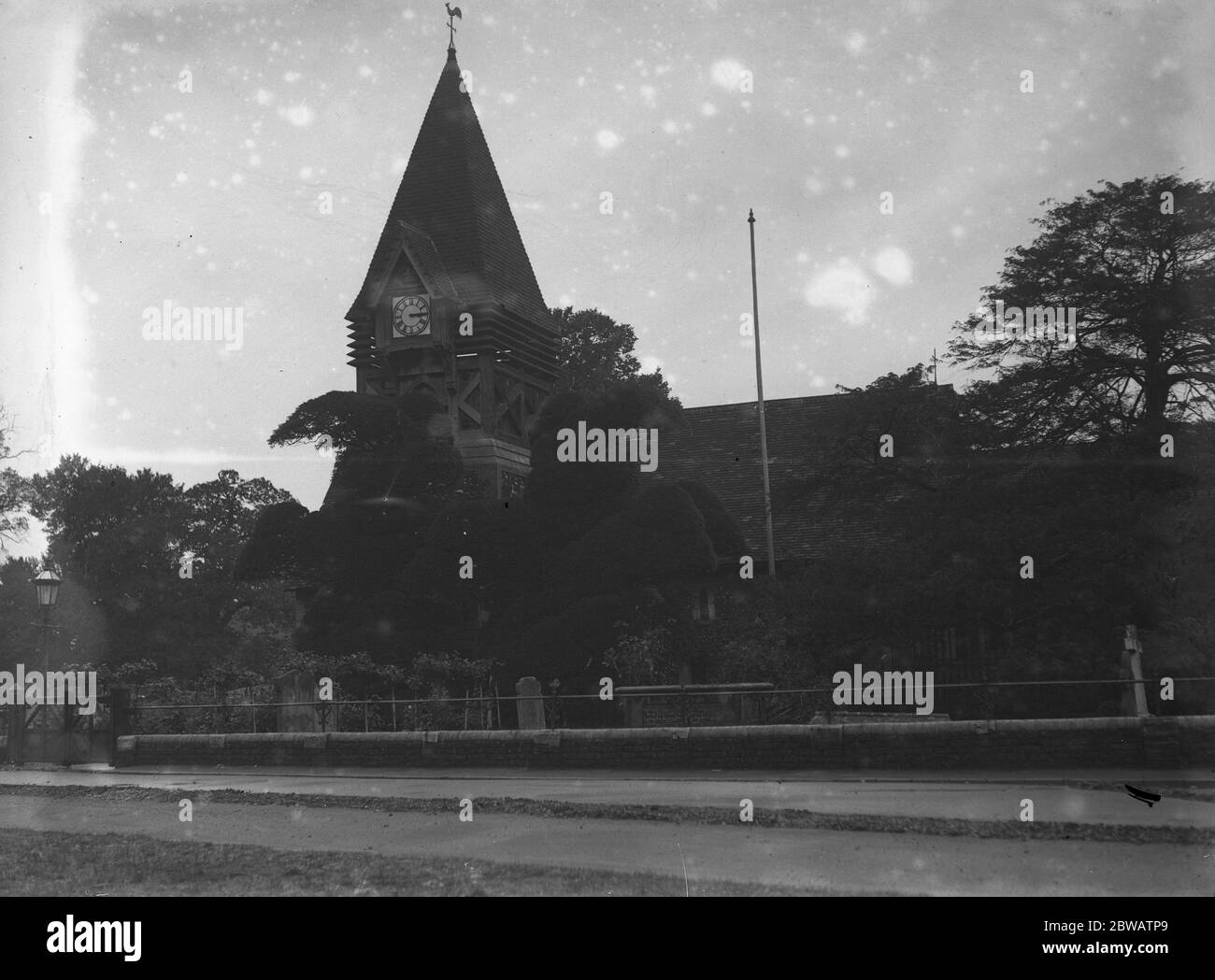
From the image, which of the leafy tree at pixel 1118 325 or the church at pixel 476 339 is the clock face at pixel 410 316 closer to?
the church at pixel 476 339

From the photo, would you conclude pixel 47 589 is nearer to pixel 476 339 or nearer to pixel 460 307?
pixel 476 339

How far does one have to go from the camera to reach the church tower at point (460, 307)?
43719 millimetres

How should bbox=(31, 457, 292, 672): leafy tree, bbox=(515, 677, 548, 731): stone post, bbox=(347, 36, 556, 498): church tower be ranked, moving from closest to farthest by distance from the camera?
bbox=(515, 677, 548, 731): stone post, bbox=(347, 36, 556, 498): church tower, bbox=(31, 457, 292, 672): leafy tree

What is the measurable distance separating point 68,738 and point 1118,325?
2269 cm

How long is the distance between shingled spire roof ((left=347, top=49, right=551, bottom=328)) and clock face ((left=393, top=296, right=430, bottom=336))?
4.04 feet

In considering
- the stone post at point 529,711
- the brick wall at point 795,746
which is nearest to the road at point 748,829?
the brick wall at point 795,746

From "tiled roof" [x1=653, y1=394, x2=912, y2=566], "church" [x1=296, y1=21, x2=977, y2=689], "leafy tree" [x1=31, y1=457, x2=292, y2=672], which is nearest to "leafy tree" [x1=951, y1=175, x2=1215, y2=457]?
"tiled roof" [x1=653, y1=394, x2=912, y2=566]

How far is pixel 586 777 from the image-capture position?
19.0 m

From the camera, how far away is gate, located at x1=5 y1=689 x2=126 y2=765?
27.9 m

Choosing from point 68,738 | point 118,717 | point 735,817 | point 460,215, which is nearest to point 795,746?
point 735,817

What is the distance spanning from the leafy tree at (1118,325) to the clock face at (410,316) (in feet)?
72.6

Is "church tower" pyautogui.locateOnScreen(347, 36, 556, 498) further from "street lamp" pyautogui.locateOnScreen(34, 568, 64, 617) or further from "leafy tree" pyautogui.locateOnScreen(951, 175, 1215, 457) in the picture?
"leafy tree" pyautogui.locateOnScreen(951, 175, 1215, 457)
